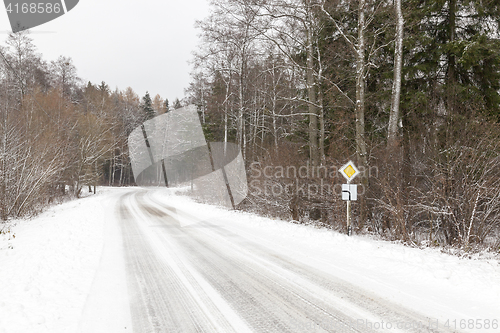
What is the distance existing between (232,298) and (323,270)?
2024 mm

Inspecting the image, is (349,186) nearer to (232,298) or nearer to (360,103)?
(360,103)

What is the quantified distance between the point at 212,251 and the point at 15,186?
12.1 meters

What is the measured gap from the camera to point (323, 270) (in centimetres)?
522

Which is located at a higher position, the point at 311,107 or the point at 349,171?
the point at 311,107

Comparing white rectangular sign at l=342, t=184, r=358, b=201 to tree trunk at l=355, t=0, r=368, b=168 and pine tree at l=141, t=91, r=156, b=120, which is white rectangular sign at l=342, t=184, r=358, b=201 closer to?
tree trunk at l=355, t=0, r=368, b=168

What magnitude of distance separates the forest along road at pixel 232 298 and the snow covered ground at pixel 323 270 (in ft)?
0.61

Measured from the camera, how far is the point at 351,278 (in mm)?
4793

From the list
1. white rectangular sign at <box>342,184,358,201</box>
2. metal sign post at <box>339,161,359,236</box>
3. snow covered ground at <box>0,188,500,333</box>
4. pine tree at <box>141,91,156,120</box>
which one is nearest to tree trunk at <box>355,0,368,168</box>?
metal sign post at <box>339,161,359,236</box>

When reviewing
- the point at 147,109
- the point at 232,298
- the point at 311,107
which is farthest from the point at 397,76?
the point at 147,109

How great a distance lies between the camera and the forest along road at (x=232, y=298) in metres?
3.29

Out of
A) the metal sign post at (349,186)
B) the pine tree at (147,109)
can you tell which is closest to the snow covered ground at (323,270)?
the metal sign post at (349,186)

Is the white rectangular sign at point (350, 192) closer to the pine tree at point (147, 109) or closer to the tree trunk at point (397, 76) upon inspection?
the tree trunk at point (397, 76)

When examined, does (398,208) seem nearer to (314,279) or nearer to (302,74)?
(314,279)

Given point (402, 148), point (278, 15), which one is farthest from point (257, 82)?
point (402, 148)
